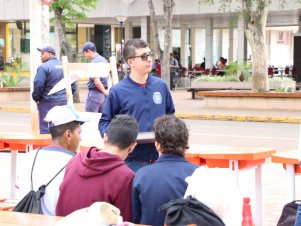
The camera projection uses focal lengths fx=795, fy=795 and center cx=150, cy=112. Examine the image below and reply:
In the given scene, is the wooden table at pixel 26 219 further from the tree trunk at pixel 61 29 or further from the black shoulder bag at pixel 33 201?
the tree trunk at pixel 61 29

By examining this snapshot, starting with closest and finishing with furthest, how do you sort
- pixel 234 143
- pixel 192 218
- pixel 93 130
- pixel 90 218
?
pixel 90 218 < pixel 192 218 < pixel 93 130 < pixel 234 143

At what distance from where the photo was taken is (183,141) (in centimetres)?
538

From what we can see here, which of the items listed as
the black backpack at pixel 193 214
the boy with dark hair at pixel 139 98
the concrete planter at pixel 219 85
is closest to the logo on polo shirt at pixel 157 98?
the boy with dark hair at pixel 139 98

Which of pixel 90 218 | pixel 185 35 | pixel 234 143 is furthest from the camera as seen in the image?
pixel 185 35

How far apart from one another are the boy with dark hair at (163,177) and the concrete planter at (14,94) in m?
25.7

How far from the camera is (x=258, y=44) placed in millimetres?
24844

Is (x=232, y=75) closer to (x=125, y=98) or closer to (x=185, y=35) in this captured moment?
(x=185, y=35)

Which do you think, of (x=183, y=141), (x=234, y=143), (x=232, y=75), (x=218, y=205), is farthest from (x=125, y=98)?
(x=232, y=75)

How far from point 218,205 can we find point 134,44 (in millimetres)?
2633

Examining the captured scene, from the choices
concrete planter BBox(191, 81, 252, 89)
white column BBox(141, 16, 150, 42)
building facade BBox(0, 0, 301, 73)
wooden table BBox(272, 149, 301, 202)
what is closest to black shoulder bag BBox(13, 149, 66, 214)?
wooden table BBox(272, 149, 301, 202)

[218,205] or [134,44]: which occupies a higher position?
[134,44]

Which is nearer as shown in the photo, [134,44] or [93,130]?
[134,44]

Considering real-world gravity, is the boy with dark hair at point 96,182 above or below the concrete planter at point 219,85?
above

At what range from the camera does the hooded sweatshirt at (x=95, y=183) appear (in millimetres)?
5281
